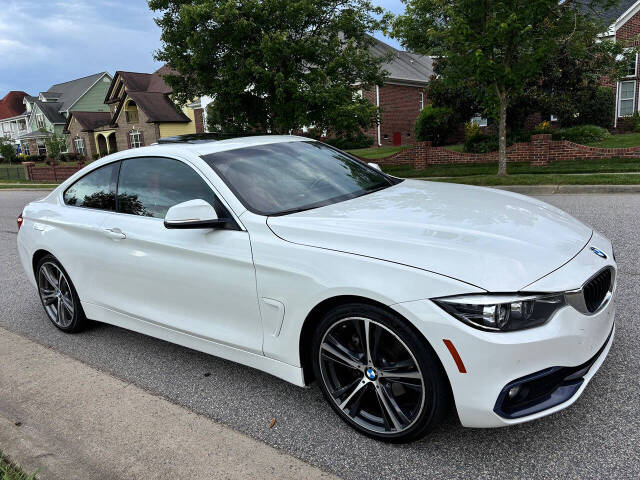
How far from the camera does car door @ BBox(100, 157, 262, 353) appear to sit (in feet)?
10.1

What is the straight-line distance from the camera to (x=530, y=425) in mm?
2762

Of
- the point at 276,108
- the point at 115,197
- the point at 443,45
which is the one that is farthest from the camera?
the point at 276,108

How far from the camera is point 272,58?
15656mm

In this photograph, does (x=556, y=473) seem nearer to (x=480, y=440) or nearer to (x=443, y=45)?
(x=480, y=440)

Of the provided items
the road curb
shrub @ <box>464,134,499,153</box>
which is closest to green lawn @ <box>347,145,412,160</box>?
shrub @ <box>464,134,499,153</box>

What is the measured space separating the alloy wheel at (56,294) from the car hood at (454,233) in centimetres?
256

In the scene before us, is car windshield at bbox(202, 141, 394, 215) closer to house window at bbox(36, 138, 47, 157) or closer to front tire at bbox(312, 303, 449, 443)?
front tire at bbox(312, 303, 449, 443)

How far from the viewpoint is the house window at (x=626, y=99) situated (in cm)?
2542

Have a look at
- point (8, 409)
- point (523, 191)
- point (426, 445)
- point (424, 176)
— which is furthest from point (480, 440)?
point (424, 176)

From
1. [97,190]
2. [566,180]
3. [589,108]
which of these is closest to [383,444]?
[97,190]

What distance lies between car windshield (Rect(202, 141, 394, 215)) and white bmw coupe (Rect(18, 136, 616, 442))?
0.01 metres

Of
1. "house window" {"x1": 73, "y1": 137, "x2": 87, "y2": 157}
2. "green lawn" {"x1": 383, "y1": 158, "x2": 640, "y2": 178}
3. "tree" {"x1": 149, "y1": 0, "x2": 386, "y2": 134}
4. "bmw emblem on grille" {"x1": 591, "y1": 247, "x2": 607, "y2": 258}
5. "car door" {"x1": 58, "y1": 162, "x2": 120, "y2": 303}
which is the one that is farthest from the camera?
"house window" {"x1": 73, "y1": 137, "x2": 87, "y2": 157}

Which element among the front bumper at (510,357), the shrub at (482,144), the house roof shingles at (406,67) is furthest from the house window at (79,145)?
the front bumper at (510,357)

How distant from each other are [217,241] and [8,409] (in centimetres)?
183
